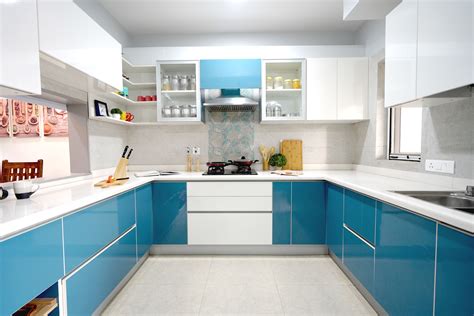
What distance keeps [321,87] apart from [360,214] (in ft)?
5.14

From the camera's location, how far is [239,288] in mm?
2018

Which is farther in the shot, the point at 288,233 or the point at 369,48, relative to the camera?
the point at 369,48

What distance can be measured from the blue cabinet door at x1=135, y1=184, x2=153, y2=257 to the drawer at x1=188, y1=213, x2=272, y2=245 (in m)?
0.41

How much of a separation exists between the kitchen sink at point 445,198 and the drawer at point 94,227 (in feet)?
6.35

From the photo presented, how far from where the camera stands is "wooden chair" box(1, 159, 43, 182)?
1.84 m

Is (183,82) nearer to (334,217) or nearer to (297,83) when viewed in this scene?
(297,83)

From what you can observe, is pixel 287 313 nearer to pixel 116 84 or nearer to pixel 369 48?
pixel 116 84

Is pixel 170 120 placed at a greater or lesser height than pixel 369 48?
lesser

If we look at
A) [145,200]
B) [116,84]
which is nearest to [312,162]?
[145,200]

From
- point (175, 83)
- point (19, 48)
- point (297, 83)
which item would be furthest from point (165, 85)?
point (19, 48)

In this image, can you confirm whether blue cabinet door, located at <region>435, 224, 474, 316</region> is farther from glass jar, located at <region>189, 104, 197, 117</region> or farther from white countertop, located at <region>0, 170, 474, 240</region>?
glass jar, located at <region>189, 104, 197, 117</region>

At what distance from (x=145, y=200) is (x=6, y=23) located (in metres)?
1.68

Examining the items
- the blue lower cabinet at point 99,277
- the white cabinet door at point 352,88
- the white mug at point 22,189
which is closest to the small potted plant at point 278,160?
the white cabinet door at point 352,88

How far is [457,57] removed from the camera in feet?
3.84
